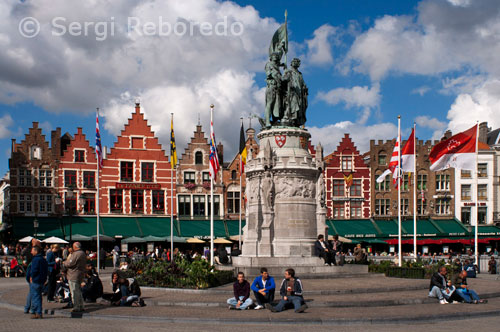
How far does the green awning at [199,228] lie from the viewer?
54.6 m

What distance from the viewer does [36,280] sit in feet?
48.6

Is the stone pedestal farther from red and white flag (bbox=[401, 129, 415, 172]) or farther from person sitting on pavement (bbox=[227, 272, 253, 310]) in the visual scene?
person sitting on pavement (bbox=[227, 272, 253, 310])

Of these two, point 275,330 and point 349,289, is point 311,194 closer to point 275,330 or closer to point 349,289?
point 349,289

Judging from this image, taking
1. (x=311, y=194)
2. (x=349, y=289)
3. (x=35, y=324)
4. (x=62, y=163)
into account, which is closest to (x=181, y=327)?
(x=35, y=324)

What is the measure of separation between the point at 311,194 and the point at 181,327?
44.6 ft

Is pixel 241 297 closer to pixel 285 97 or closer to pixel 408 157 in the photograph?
pixel 285 97

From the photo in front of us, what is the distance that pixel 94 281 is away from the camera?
709 inches

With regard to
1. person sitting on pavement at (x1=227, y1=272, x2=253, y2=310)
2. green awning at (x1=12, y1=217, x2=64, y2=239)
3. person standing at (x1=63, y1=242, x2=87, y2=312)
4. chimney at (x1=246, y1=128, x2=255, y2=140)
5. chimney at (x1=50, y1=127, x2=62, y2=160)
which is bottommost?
green awning at (x1=12, y1=217, x2=64, y2=239)

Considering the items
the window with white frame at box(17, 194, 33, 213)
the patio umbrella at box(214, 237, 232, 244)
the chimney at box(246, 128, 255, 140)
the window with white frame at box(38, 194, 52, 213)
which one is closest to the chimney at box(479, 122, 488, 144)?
the chimney at box(246, 128, 255, 140)

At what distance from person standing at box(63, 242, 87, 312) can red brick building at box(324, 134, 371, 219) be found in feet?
153

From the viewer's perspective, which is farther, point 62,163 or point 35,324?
point 62,163

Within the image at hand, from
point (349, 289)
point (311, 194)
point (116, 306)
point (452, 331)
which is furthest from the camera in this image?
point (311, 194)

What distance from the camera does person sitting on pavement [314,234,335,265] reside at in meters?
24.7

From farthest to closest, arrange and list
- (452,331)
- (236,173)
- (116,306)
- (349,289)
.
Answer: (236,173) < (349,289) < (116,306) < (452,331)
